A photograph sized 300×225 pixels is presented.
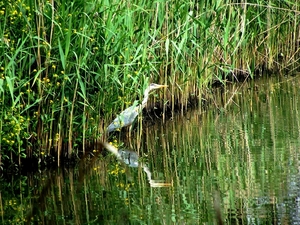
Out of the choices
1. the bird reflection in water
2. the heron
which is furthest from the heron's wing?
the bird reflection in water

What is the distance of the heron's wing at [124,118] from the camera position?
731cm

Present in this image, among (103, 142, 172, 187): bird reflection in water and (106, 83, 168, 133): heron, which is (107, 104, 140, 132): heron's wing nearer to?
(106, 83, 168, 133): heron

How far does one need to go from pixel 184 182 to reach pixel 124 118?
1.76m

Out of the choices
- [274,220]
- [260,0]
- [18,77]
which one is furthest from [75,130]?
[260,0]

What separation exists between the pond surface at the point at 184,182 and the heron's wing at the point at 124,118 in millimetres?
279

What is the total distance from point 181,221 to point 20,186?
5.91 ft

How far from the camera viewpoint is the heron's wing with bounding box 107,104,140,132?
7.31 m

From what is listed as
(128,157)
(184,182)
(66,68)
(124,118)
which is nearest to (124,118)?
(124,118)

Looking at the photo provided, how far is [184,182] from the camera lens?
19.5 ft

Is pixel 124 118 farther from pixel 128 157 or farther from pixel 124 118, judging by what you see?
pixel 128 157

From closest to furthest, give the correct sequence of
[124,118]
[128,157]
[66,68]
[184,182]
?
1. [184,182]
2. [66,68]
3. [128,157]
4. [124,118]

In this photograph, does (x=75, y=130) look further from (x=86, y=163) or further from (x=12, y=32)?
(x=12, y=32)

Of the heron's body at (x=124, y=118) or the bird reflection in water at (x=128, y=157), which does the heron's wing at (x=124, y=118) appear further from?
the bird reflection in water at (x=128, y=157)

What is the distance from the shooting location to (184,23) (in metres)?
8.40
